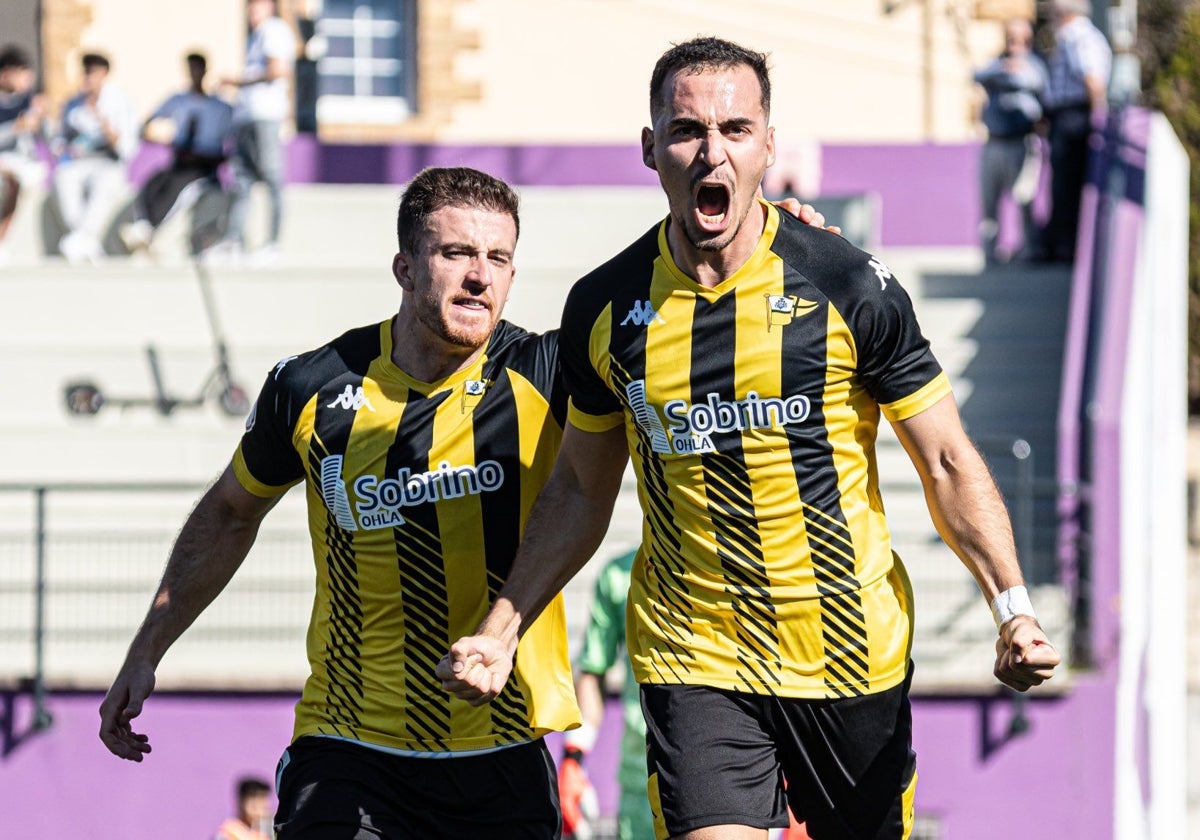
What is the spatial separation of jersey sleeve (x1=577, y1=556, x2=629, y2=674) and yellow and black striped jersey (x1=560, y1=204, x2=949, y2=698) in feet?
8.77

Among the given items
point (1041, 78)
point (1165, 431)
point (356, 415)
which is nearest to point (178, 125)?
point (1041, 78)

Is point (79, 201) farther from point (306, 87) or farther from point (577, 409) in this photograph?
point (577, 409)

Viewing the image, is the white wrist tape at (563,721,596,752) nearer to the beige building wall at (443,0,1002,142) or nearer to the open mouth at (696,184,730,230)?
the open mouth at (696,184,730,230)

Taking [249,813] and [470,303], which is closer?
[470,303]

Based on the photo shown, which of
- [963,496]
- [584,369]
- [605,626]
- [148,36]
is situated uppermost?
[148,36]

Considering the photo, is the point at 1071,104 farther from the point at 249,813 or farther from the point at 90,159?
the point at 249,813

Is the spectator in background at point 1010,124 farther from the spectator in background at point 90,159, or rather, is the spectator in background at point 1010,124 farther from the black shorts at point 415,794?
the black shorts at point 415,794

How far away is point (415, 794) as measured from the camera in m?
4.90

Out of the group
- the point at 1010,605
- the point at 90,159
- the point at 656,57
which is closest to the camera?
the point at 1010,605

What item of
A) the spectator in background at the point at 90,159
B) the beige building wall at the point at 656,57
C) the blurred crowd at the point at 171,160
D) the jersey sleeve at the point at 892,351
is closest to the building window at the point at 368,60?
the beige building wall at the point at 656,57

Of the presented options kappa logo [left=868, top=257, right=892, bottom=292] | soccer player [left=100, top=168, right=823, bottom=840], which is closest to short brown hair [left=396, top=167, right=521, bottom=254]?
soccer player [left=100, top=168, right=823, bottom=840]

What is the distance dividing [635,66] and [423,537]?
1561 cm

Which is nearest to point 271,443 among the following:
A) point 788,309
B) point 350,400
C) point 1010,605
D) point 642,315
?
point 350,400

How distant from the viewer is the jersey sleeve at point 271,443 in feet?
16.7
